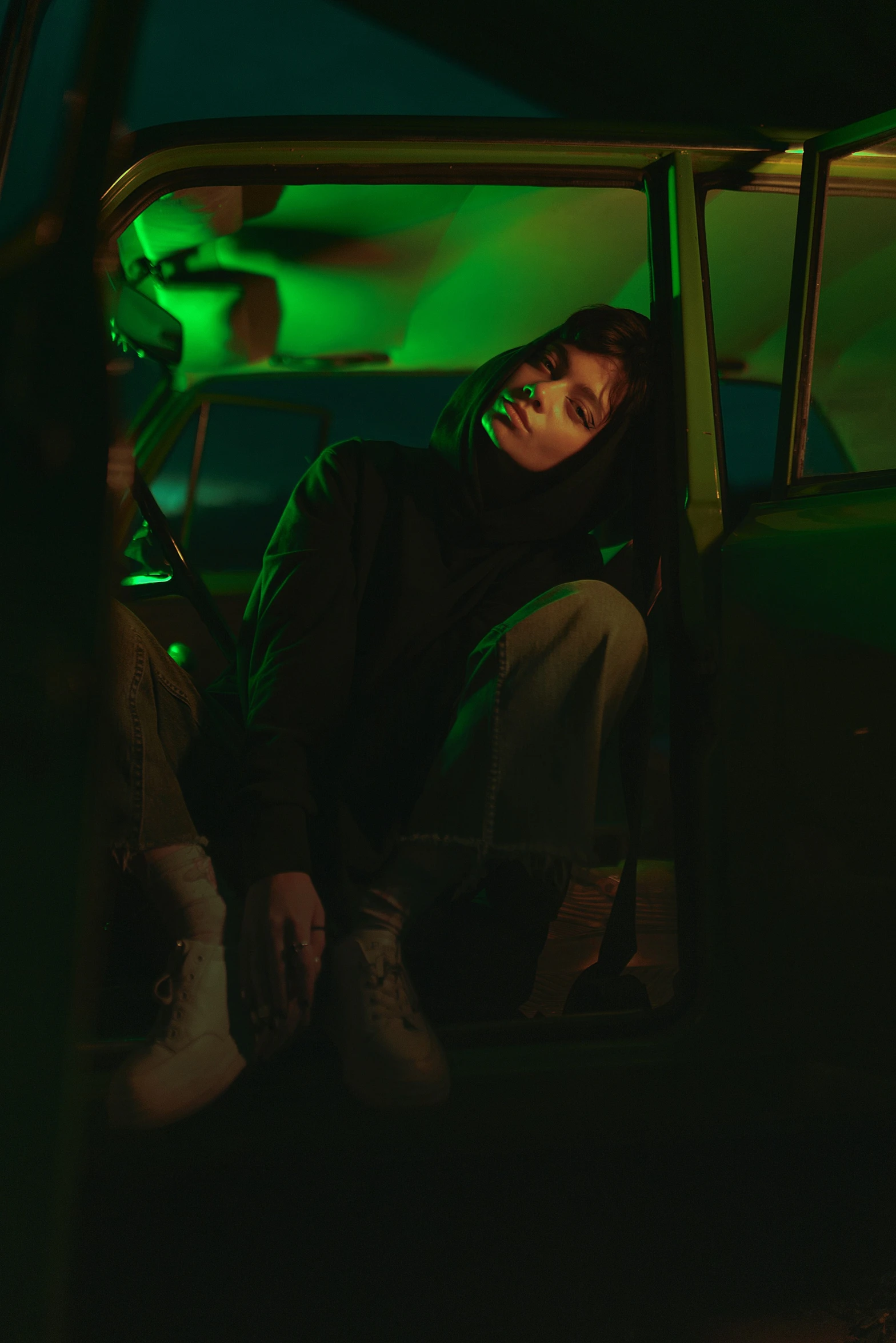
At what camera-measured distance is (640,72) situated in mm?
2338

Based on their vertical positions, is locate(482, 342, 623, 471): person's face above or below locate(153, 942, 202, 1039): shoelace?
above

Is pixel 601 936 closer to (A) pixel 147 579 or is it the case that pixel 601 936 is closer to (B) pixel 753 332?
(A) pixel 147 579

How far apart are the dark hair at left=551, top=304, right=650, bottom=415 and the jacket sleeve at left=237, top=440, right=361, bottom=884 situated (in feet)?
1.41

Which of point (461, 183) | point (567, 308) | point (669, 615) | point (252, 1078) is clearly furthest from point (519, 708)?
point (567, 308)

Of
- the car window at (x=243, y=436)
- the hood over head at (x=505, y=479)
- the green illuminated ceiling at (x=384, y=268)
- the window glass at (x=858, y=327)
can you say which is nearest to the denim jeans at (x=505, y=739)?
the hood over head at (x=505, y=479)

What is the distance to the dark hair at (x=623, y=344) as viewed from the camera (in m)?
1.49

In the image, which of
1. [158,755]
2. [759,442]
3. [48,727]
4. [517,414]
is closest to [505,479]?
[517,414]

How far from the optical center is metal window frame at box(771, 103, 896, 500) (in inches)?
56.2

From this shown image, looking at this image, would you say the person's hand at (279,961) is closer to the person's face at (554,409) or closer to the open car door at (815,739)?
the open car door at (815,739)

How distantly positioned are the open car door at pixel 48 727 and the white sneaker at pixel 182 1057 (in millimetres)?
312

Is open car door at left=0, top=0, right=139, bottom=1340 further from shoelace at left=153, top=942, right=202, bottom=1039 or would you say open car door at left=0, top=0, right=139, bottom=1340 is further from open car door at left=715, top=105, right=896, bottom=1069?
open car door at left=715, top=105, right=896, bottom=1069

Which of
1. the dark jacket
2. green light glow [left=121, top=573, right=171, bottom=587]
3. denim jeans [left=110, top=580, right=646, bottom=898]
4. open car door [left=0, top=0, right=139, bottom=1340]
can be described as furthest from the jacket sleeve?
green light glow [left=121, top=573, right=171, bottom=587]

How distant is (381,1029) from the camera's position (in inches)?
44.4

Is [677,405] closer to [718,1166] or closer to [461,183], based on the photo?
[461,183]
